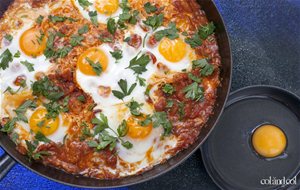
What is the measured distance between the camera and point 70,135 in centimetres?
405

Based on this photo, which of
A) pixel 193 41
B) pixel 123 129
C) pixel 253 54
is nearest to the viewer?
pixel 123 129

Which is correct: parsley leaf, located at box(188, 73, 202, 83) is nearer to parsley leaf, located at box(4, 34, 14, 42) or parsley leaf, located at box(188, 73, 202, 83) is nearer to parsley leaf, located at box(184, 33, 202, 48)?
parsley leaf, located at box(184, 33, 202, 48)

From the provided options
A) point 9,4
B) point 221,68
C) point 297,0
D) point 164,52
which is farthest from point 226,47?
point 9,4

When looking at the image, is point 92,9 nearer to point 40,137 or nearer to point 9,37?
point 9,37

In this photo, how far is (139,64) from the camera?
159 inches

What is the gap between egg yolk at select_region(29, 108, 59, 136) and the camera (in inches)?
156

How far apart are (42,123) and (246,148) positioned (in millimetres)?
2157

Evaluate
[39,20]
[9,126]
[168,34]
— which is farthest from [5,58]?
[168,34]

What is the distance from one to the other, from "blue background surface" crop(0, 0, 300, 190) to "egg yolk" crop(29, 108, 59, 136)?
0.96 m

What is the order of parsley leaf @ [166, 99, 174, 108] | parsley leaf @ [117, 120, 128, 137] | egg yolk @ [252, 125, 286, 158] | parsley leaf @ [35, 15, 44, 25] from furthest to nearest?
egg yolk @ [252, 125, 286, 158] → parsley leaf @ [35, 15, 44, 25] → parsley leaf @ [166, 99, 174, 108] → parsley leaf @ [117, 120, 128, 137]

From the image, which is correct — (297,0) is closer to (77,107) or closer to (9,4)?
(77,107)

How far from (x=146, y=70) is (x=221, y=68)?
2.45ft

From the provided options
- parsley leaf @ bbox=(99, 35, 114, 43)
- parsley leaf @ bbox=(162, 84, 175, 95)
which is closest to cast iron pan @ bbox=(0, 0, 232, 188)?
parsley leaf @ bbox=(162, 84, 175, 95)

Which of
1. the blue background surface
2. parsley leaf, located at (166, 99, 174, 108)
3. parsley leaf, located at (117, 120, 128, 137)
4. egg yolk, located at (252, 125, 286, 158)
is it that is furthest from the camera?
the blue background surface
